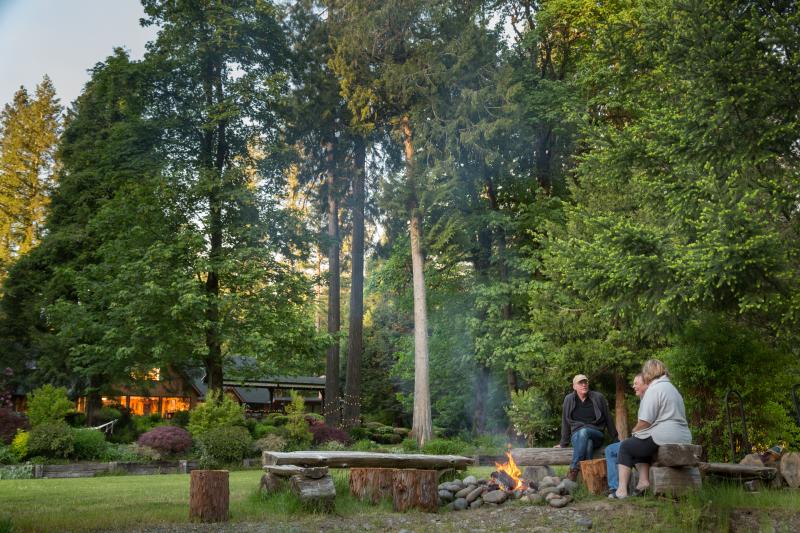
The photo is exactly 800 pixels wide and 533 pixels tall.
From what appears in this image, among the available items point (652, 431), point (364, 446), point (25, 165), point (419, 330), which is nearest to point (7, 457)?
point (364, 446)

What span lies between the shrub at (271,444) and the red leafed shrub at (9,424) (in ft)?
19.8

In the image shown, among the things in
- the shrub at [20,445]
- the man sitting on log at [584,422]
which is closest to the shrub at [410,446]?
the shrub at [20,445]

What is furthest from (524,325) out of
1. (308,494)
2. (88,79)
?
(88,79)

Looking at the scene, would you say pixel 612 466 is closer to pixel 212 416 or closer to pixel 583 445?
pixel 583 445

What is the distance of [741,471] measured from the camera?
8.37 metres

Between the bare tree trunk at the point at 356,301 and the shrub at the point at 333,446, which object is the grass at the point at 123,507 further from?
the bare tree trunk at the point at 356,301

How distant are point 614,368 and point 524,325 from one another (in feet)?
14.2

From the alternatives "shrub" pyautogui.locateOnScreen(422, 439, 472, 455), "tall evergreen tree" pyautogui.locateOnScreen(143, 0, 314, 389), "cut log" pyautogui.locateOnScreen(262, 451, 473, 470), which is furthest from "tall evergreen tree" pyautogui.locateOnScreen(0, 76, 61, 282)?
"cut log" pyautogui.locateOnScreen(262, 451, 473, 470)

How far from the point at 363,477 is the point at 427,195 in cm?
1495

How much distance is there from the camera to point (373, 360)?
3503cm

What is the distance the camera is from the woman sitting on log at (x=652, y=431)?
24.2ft

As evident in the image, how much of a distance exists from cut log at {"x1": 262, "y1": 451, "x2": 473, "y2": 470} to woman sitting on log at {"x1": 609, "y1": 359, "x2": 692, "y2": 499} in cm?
265

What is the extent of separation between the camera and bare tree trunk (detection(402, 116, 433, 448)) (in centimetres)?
2273

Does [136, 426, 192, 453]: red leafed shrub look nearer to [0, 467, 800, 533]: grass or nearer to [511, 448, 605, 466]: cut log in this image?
[0, 467, 800, 533]: grass
